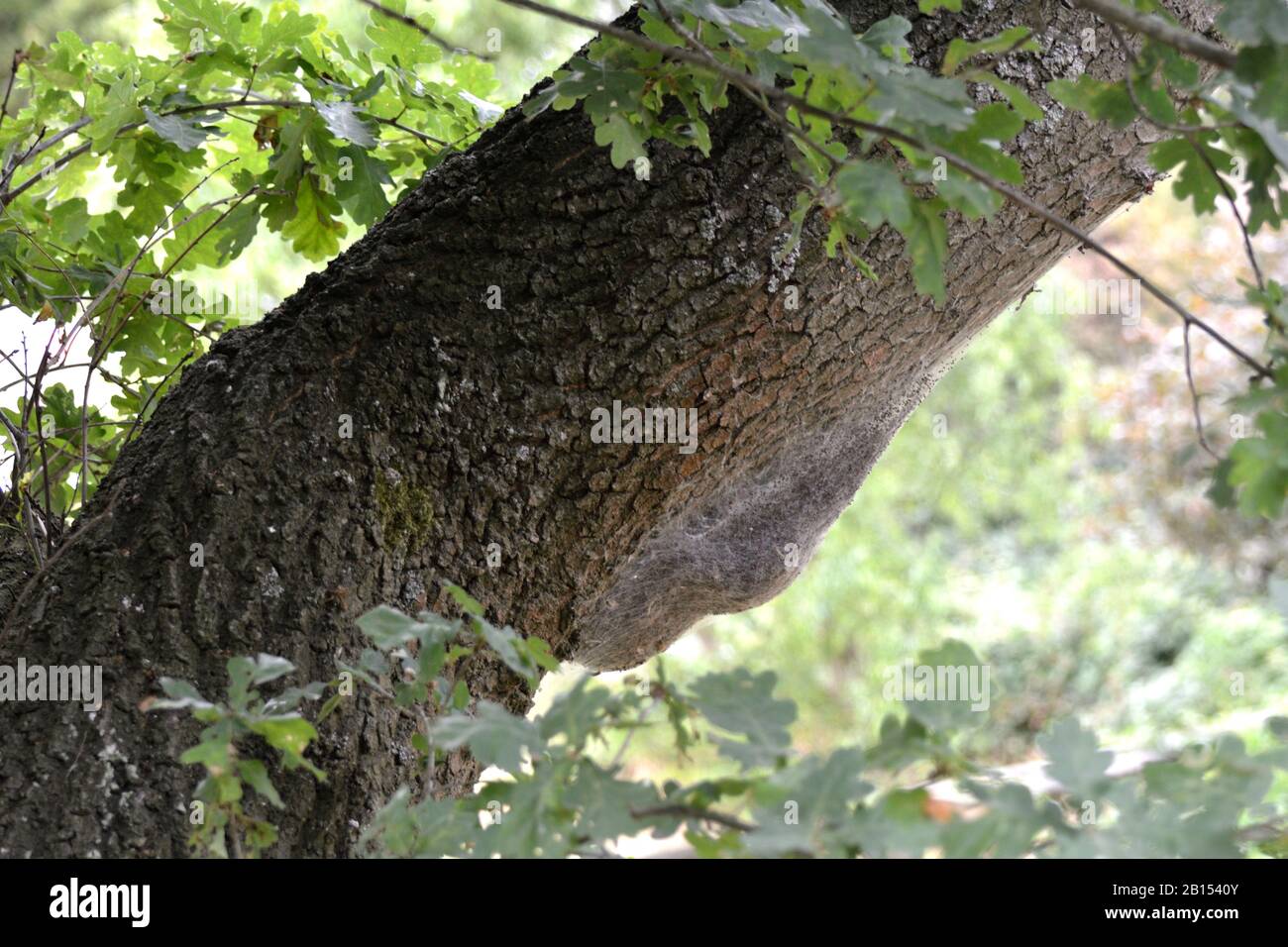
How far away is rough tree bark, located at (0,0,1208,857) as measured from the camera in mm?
1133

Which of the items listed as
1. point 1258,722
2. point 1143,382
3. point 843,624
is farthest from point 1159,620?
point 843,624

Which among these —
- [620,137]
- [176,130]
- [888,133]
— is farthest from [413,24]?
[888,133]

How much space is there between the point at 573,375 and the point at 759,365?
0.23 m

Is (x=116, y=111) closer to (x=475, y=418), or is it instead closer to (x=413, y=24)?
(x=413, y=24)

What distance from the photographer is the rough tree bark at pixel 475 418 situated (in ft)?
3.72

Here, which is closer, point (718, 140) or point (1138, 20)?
point (1138, 20)

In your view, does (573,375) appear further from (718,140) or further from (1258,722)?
(1258,722)

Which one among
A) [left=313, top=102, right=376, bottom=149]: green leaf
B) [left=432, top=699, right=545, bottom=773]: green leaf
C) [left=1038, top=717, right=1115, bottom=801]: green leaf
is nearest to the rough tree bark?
[left=313, top=102, right=376, bottom=149]: green leaf

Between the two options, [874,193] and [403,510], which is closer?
[874,193]

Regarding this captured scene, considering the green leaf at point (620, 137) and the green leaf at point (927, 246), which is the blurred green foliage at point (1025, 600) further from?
the green leaf at point (927, 246)

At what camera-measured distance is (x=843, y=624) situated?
665 cm

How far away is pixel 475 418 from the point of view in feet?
4.24

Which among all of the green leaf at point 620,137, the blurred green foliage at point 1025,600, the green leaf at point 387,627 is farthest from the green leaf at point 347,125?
the blurred green foliage at point 1025,600

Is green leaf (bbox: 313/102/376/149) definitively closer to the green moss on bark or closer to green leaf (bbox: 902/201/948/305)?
the green moss on bark
